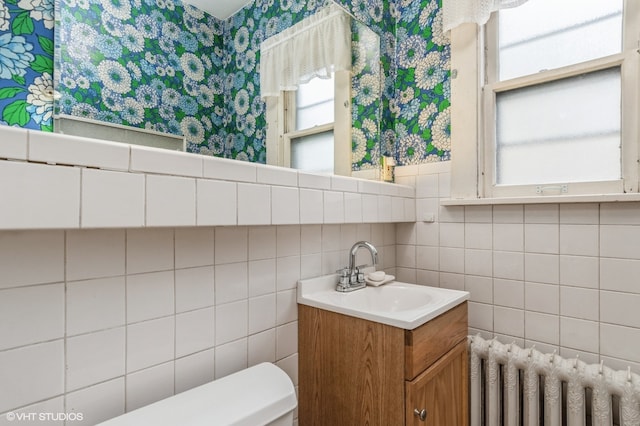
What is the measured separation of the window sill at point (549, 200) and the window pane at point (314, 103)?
28.3 inches

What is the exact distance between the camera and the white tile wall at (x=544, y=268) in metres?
1.19

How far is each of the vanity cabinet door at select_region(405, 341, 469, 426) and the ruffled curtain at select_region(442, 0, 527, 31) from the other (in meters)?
1.40

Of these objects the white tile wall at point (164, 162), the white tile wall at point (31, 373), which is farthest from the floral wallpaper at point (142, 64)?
the white tile wall at point (31, 373)

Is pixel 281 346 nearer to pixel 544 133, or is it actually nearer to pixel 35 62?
pixel 35 62

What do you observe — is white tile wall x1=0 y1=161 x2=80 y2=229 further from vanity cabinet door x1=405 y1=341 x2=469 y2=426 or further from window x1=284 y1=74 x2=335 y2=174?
vanity cabinet door x1=405 y1=341 x2=469 y2=426

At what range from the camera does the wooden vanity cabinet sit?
96 centimetres

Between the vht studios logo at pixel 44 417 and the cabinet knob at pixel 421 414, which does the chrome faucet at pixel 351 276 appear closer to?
the cabinet knob at pixel 421 414

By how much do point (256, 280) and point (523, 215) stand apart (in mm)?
1159

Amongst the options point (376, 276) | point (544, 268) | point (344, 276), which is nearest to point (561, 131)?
point (544, 268)

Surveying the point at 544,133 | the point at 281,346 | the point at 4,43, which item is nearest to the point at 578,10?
the point at 544,133

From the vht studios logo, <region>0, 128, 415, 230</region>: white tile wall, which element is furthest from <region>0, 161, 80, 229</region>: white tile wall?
the vht studios logo

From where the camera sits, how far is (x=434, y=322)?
1.07 m

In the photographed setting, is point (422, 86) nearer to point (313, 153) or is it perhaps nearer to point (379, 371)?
point (313, 153)

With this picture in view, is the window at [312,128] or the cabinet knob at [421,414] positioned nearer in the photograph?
the cabinet knob at [421,414]
